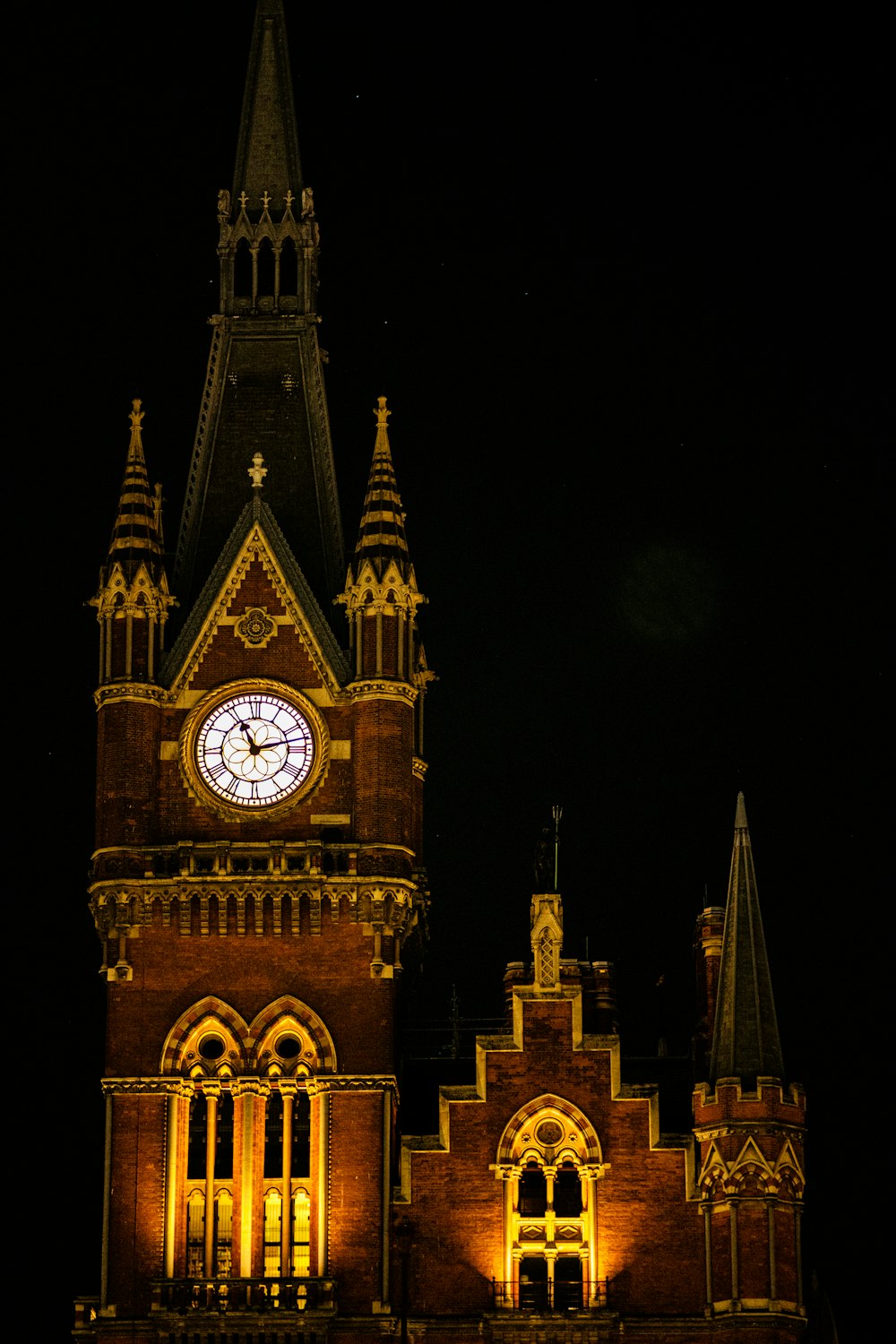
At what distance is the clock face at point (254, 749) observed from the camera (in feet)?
310

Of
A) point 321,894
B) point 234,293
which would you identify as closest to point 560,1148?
point 321,894

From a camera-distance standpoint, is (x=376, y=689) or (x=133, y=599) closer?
(x=376, y=689)

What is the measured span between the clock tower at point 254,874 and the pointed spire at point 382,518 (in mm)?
74

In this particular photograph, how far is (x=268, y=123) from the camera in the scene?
103438 mm

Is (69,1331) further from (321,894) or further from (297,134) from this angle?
(297,134)

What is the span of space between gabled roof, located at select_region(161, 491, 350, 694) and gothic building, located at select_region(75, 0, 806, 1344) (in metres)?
0.07

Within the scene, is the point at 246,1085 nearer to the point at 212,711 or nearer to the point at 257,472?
the point at 212,711

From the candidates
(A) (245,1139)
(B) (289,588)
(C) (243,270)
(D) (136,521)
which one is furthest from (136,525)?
(A) (245,1139)

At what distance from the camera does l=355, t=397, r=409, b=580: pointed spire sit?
96.1 meters

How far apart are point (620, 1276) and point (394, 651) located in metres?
15.1

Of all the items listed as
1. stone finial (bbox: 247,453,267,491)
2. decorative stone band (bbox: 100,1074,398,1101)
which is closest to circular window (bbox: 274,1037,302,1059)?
decorative stone band (bbox: 100,1074,398,1101)

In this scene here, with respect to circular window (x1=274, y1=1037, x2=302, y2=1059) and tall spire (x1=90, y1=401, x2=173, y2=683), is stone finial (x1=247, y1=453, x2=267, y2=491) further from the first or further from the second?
circular window (x1=274, y1=1037, x2=302, y2=1059)

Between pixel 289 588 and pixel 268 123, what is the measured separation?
13724mm

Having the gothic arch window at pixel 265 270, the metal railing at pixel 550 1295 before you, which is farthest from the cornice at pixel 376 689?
the metal railing at pixel 550 1295
